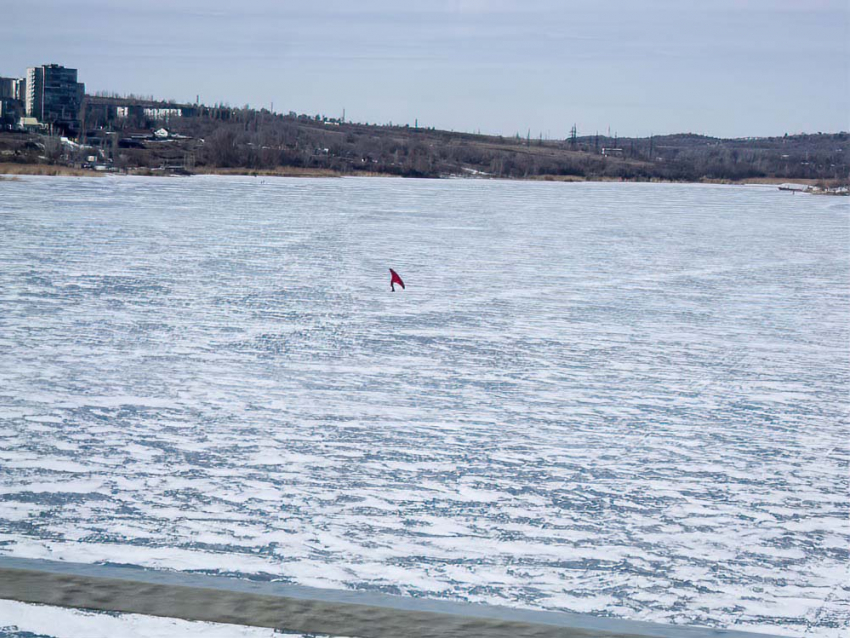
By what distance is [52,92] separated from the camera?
107 metres

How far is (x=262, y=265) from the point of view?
1311 cm

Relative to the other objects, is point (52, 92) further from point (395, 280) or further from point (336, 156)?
point (395, 280)

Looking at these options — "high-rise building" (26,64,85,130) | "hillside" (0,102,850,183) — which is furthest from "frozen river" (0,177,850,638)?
"high-rise building" (26,64,85,130)

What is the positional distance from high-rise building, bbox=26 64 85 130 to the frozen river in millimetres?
100481

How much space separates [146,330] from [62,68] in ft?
358

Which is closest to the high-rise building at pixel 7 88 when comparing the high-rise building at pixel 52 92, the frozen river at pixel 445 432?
the high-rise building at pixel 52 92

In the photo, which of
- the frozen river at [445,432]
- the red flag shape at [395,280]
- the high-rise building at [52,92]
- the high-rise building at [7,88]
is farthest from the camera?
the high-rise building at [7,88]

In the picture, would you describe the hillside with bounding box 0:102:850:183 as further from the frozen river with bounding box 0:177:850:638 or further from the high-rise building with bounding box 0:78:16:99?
the frozen river with bounding box 0:177:850:638

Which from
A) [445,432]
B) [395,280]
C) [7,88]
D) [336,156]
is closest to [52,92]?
[7,88]

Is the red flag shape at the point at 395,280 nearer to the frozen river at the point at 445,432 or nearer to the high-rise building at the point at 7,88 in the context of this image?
the frozen river at the point at 445,432

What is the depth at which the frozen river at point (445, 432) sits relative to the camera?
3.41 m

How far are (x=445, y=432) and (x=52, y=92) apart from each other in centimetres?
11232

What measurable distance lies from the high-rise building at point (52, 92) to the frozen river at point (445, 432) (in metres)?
100

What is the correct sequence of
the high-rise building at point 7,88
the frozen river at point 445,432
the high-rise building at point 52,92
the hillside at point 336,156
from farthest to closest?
the high-rise building at point 7,88 < the high-rise building at point 52,92 < the hillside at point 336,156 < the frozen river at point 445,432
